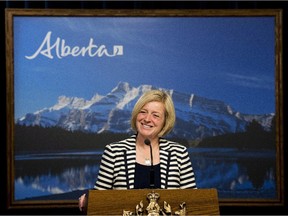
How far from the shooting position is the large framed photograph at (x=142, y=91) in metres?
4.72

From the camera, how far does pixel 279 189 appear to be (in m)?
4.79

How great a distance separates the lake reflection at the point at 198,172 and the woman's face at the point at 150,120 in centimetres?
212

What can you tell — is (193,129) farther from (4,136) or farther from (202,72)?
(4,136)

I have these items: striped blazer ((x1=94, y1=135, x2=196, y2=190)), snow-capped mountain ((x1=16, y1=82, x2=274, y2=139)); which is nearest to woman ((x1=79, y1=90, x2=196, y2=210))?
striped blazer ((x1=94, y1=135, x2=196, y2=190))

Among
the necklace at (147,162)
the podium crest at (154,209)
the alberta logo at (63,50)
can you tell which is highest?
the alberta logo at (63,50)

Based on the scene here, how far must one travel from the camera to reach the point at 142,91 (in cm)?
477

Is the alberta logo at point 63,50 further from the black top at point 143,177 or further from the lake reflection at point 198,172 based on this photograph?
the black top at point 143,177

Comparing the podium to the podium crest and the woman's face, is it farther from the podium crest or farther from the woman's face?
the woman's face

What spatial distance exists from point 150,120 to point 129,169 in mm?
224

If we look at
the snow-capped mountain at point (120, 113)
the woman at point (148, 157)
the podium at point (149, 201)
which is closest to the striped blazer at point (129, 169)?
the woman at point (148, 157)

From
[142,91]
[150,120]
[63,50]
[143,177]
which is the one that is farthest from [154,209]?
[63,50]

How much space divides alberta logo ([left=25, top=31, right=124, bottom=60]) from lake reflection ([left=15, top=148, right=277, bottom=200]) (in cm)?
72

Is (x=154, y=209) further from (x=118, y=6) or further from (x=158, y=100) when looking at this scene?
(x=118, y=6)

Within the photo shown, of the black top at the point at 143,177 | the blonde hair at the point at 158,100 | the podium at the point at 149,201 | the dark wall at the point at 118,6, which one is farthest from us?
the dark wall at the point at 118,6
